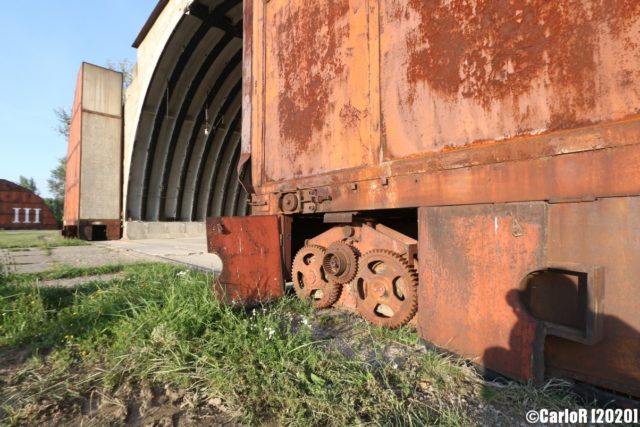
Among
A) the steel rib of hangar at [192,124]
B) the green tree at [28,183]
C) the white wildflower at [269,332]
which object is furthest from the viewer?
the green tree at [28,183]

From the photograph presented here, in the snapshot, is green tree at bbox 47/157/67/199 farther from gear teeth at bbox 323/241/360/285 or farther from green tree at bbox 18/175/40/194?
gear teeth at bbox 323/241/360/285

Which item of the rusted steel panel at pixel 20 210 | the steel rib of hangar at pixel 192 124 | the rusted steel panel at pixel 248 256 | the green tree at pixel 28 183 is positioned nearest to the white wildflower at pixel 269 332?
the rusted steel panel at pixel 248 256

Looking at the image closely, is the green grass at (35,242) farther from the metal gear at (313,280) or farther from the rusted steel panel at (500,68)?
the rusted steel panel at (500,68)

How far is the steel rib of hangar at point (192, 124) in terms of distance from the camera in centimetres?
1139

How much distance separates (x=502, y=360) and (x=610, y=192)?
966 mm

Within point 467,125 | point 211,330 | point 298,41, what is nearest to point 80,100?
point 298,41

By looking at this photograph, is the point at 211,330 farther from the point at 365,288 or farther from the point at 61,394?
the point at 365,288

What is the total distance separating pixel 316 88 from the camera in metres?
2.93

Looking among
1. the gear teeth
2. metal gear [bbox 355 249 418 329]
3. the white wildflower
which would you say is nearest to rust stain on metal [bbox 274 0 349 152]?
the gear teeth

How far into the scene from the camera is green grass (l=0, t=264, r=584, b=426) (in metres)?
1.55

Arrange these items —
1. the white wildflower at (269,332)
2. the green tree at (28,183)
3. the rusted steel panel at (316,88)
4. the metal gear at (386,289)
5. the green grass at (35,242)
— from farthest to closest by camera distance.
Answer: the green tree at (28,183), the green grass at (35,242), the rusted steel panel at (316,88), the metal gear at (386,289), the white wildflower at (269,332)

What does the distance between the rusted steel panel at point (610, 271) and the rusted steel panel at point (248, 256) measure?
7.19 ft

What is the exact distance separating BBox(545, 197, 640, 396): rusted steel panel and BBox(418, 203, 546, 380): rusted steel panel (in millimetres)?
124

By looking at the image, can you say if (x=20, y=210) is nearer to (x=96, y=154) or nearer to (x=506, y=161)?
(x=96, y=154)
